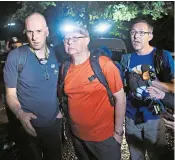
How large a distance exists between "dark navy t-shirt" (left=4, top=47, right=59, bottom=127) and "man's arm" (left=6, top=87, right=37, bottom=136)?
96 mm

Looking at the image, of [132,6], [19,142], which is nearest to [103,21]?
[132,6]

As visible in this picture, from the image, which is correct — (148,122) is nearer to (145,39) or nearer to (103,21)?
(145,39)

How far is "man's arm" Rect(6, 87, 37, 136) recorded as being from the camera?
10.4 ft

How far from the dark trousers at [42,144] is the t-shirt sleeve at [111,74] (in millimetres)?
1146

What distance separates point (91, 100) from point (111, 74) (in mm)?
363

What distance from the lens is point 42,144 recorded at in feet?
13.2

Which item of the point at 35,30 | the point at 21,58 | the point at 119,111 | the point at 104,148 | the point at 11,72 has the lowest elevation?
the point at 104,148

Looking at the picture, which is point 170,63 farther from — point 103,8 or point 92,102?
point 103,8

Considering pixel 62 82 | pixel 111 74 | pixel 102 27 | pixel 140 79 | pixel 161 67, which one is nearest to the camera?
pixel 111 74

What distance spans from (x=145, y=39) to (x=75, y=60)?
985 mm

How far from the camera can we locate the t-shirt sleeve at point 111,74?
10.3 ft

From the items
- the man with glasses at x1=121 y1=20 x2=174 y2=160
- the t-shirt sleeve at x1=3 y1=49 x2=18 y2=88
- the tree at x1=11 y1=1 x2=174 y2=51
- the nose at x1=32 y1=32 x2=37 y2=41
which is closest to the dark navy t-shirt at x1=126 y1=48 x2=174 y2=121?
the man with glasses at x1=121 y1=20 x2=174 y2=160

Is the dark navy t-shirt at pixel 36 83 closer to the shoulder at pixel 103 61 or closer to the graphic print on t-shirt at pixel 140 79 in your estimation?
the shoulder at pixel 103 61

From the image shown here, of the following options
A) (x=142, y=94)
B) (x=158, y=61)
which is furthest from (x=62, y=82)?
(x=158, y=61)
